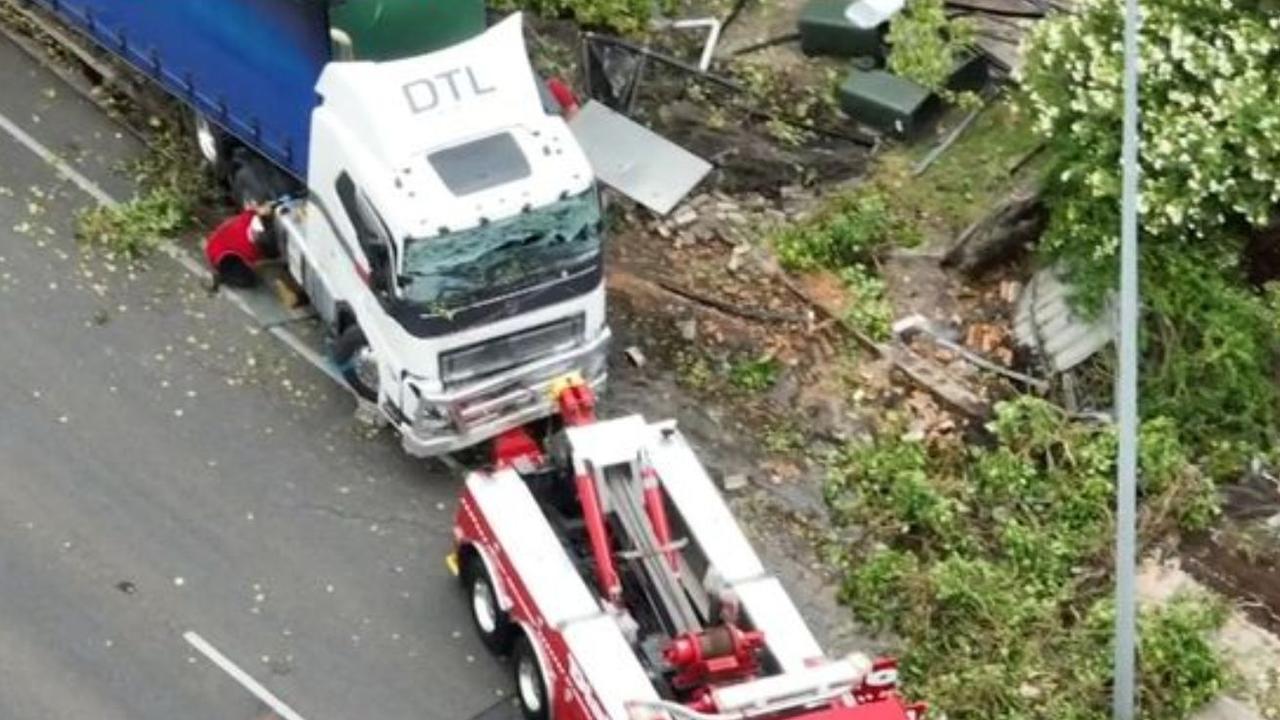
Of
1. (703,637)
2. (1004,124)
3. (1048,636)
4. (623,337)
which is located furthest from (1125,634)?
(1004,124)

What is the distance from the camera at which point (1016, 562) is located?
18656mm

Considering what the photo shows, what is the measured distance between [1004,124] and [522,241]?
7628 millimetres

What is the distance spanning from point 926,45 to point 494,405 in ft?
25.9

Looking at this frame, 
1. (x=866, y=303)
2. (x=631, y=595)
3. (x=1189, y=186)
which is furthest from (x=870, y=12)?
(x=631, y=595)

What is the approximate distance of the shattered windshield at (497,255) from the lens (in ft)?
59.9

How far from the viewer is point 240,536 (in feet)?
62.1

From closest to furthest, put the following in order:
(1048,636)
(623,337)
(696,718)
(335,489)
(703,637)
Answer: (696,718) → (703,637) → (1048,636) → (335,489) → (623,337)

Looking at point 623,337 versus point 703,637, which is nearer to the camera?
point 703,637

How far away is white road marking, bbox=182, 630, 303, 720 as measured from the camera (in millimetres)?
17422

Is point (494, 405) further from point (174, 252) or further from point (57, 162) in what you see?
point (57, 162)

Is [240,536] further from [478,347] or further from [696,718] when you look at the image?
[696,718]

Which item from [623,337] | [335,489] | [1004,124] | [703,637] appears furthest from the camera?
[1004,124]

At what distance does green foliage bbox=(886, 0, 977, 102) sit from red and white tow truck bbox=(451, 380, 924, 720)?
23.7ft

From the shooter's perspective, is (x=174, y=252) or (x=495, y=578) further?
(x=174, y=252)
